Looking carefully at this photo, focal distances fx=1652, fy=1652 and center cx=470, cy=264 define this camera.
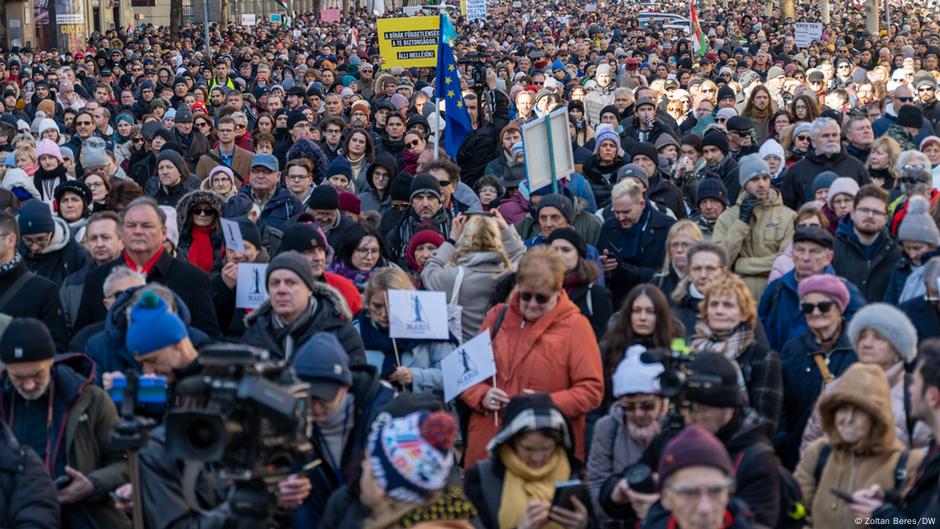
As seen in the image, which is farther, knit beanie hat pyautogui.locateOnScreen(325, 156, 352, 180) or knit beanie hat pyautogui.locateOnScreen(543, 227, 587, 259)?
knit beanie hat pyautogui.locateOnScreen(325, 156, 352, 180)

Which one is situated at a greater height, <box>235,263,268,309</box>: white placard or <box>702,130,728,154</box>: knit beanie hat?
<box>702,130,728,154</box>: knit beanie hat

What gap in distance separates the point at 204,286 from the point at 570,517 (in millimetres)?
3084

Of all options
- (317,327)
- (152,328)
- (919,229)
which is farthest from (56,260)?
(919,229)

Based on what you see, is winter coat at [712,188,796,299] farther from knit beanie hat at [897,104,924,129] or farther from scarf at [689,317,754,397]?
knit beanie hat at [897,104,924,129]

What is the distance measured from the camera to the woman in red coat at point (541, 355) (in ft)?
23.0

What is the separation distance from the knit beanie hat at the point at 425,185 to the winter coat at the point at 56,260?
2.33 m

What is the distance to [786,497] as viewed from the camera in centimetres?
561

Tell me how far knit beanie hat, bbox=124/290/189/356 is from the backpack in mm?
2047

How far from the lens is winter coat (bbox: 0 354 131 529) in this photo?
6.07m

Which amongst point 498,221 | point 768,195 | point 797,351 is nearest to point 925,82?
point 768,195

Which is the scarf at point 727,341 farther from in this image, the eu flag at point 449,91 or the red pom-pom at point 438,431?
the eu flag at point 449,91

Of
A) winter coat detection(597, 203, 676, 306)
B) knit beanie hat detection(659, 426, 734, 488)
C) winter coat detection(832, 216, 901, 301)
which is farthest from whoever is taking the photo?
winter coat detection(597, 203, 676, 306)

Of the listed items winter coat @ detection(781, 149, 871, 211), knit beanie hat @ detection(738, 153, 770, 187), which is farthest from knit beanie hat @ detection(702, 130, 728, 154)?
knit beanie hat @ detection(738, 153, 770, 187)

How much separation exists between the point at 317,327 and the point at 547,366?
992 mm
